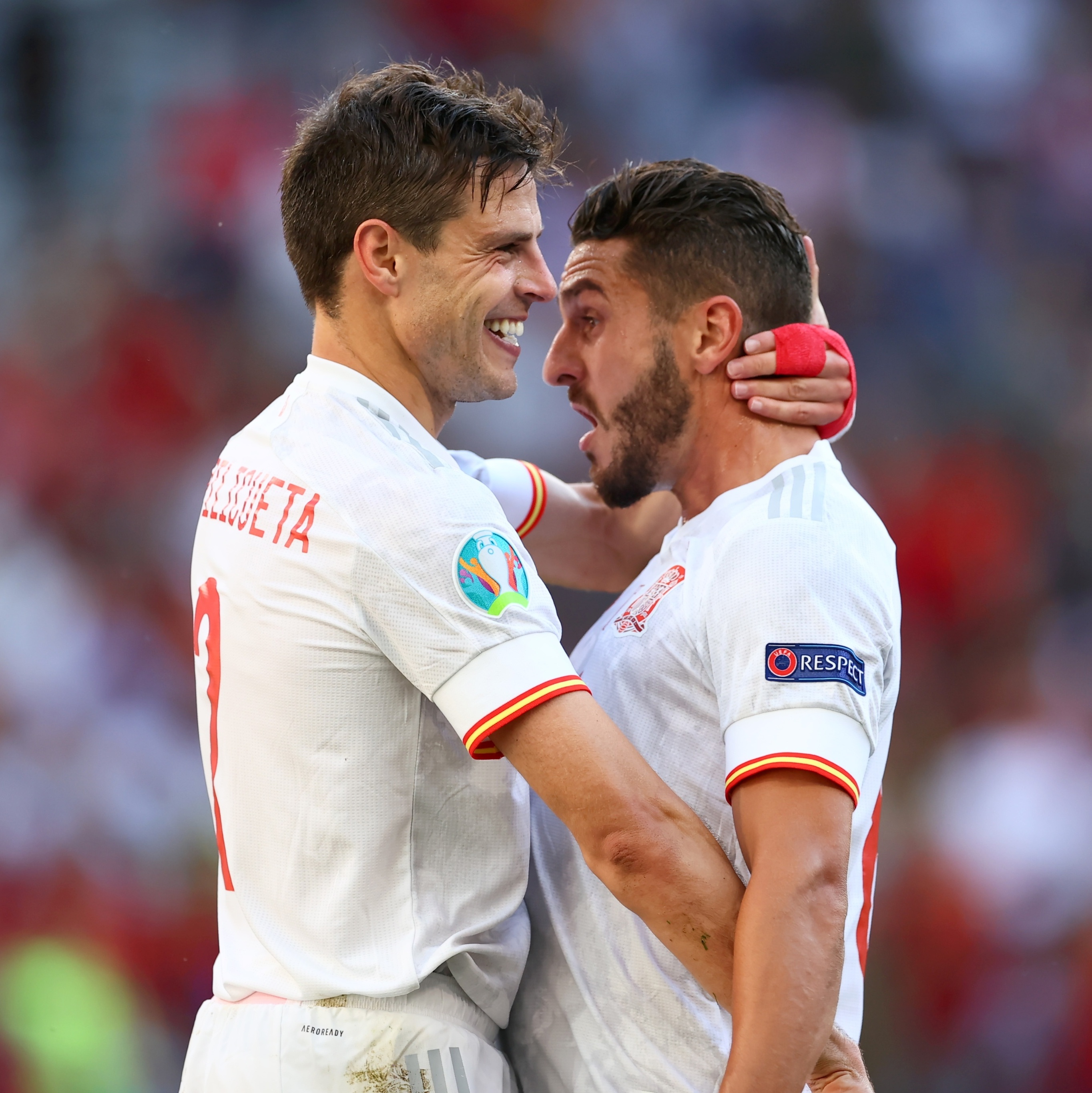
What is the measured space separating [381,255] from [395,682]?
2.07 feet

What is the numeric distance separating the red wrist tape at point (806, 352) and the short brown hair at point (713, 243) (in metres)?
0.07

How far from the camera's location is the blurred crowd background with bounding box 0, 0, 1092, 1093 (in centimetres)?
385

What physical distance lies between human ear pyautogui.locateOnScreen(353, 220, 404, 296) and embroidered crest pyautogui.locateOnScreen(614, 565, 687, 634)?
607mm

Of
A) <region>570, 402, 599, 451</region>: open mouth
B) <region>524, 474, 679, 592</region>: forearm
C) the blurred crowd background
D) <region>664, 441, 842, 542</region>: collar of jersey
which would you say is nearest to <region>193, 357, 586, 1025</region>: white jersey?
<region>664, 441, 842, 542</region>: collar of jersey

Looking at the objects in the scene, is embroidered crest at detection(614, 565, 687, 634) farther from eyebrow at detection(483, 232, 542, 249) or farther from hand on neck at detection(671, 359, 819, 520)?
eyebrow at detection(483, 232, 542, 249)

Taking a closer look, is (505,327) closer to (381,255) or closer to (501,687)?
(381,255)

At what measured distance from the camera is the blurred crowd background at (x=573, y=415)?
3.85m

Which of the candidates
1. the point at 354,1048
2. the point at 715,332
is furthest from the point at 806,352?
the point at 354,1048

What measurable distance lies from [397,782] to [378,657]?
17cm

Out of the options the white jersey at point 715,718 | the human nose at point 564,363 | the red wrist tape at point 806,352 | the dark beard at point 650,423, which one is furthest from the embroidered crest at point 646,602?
the human nose at point 564,363

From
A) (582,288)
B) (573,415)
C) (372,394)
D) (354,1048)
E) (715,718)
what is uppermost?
(573,415)

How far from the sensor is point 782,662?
4.88 feet

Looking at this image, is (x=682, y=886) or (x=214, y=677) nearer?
(x=682, y=886)

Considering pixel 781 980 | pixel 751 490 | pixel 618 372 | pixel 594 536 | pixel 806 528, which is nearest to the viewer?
pixel 781 980
